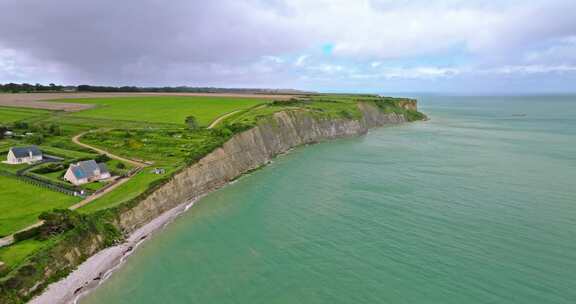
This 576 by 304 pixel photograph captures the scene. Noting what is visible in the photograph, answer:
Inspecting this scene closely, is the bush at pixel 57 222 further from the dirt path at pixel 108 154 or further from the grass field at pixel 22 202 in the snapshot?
the dirt path at pixel 108 154

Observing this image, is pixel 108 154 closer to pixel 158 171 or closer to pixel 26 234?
pixel 158 171

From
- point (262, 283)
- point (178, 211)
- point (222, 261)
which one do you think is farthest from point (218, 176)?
point (262, 283)

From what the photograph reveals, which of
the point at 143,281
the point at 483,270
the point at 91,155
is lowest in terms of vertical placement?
the point at 143,281

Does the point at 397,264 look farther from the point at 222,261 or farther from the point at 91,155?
the point at 91,155

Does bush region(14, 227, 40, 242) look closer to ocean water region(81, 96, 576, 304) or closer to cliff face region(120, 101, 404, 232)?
cliff face region(120, 101, 404, 232)

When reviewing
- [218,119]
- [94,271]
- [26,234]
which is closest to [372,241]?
[94,271]

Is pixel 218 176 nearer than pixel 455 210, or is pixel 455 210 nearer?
pixel 455 210
